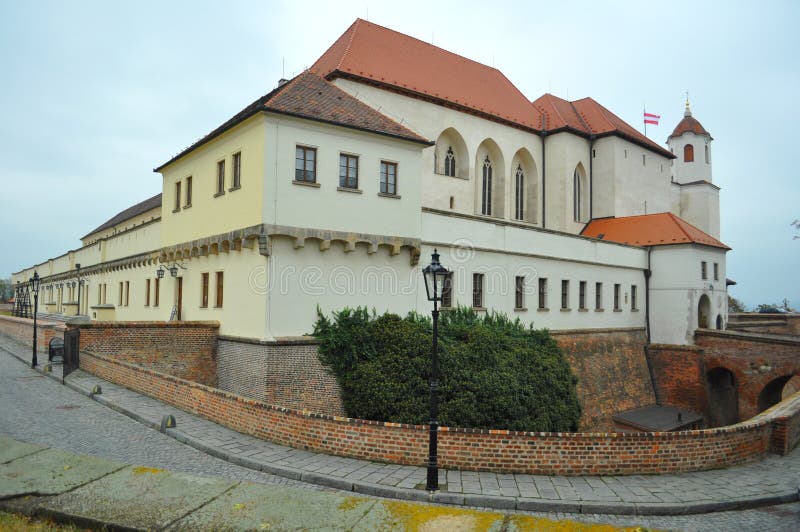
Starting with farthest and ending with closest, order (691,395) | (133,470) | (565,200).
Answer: (565,200) → (691,395) → (133,470)

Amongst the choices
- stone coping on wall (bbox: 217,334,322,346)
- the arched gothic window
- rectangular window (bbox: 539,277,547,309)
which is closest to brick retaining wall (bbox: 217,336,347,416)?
stone coping on wall (bbox: 217,334,322,346)

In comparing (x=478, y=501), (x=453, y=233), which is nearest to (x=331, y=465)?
(x=478, y=501)

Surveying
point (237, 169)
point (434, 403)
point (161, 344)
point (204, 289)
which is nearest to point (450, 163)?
point (237, 169)

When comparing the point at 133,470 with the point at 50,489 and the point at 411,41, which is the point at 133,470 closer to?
the point at 50,489

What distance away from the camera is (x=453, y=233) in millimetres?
21453

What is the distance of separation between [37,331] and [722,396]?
33.7 metres

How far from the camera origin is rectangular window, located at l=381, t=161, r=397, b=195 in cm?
1892

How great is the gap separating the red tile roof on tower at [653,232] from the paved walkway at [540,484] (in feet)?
76.1

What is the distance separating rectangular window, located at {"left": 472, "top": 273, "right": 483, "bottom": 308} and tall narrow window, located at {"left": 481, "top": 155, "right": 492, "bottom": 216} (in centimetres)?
1103

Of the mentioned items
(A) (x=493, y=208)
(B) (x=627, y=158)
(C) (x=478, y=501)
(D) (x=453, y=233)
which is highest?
(B) (x=627, y=158)

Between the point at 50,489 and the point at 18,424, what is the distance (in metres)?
7.56

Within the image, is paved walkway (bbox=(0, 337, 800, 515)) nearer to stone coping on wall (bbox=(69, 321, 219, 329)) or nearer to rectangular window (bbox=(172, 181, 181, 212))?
stone coping on wall (bbox=(69, 321, 219, 329))

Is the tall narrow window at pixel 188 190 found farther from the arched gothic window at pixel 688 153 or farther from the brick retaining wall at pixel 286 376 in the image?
the arched gothic window at pixel 688 153

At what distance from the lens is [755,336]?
27.3m
